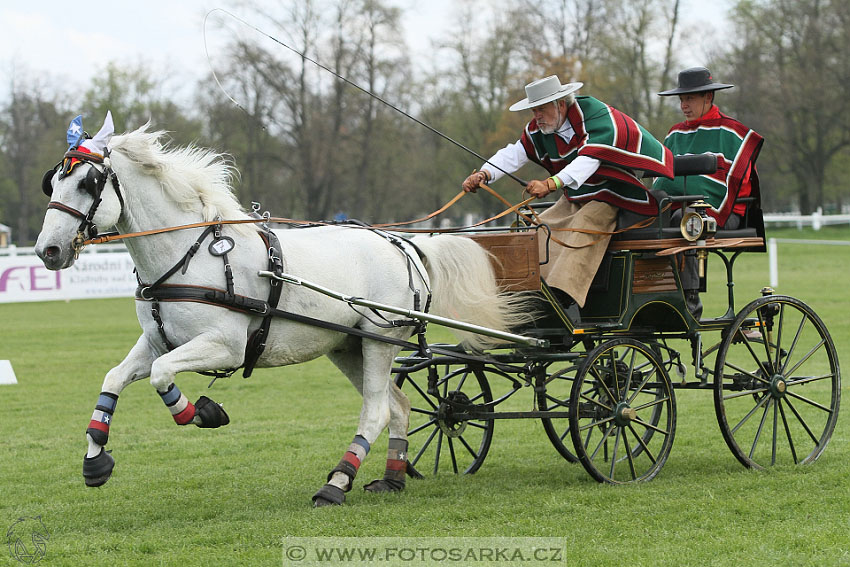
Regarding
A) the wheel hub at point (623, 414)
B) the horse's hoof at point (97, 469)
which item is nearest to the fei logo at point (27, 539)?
the horse's hoof at point (97, 469)

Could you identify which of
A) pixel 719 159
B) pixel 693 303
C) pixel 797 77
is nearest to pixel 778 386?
pixel 693 303

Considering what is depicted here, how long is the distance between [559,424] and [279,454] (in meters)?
2.49

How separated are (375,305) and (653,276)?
1.87 meters

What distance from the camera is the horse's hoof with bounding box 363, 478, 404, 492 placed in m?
5.98

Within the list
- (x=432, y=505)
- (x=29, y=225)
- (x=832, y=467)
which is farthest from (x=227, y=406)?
(x=29, y=225)

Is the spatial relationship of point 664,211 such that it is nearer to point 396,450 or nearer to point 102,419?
point 396,450

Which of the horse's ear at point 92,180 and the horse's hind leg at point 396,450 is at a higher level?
the horse's ear at point 92,180

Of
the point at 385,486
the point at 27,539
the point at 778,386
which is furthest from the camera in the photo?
the point at 778,386

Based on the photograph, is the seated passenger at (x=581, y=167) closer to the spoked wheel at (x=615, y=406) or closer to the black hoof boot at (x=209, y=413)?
the spoked wheel at (x=615, y=406)

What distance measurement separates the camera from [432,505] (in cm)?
549

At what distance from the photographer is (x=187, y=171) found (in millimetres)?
5430

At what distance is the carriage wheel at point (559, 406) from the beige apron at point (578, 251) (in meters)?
0.50

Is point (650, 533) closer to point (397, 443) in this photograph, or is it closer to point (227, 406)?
point (397, 443)

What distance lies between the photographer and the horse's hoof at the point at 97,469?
5012 mm
